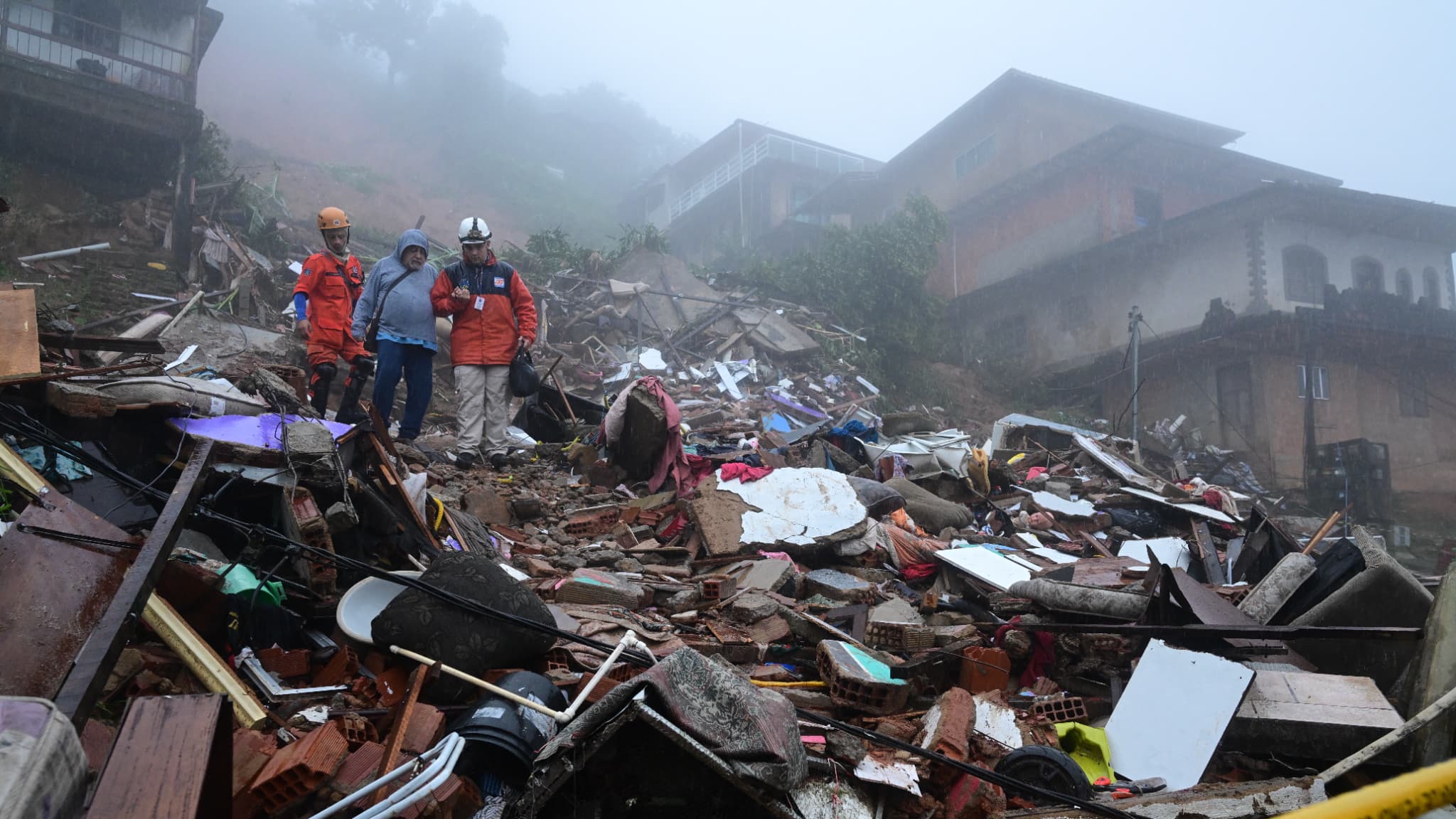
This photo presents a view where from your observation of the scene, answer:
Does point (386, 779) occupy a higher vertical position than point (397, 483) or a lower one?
lower

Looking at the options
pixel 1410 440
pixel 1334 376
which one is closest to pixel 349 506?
pixel 1334 376

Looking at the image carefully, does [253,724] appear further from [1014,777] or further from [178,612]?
[1014,777]

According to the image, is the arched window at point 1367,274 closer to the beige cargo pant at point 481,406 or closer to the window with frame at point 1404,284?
the window with frame at point 1404,284

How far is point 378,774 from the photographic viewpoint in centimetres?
247

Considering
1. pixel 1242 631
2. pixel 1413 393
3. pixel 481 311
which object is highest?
pixel 1413 393

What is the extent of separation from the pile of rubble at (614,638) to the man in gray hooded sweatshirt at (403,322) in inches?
19.0

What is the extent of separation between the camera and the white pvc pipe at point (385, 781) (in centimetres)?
213

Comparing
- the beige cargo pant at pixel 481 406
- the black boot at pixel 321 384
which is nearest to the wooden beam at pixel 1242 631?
the beige cargo pant at pixel 481 406

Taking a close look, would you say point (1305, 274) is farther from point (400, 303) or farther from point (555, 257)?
point (400, 303)

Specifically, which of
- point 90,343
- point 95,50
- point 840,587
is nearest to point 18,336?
point 90,343

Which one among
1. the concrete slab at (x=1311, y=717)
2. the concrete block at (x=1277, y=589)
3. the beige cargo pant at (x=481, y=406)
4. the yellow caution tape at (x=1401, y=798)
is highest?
the beige cargo pant at (x=481, y=406)

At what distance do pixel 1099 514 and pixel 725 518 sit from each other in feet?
13.2

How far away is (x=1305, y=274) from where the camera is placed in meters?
17.8

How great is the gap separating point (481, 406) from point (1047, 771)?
494cm
